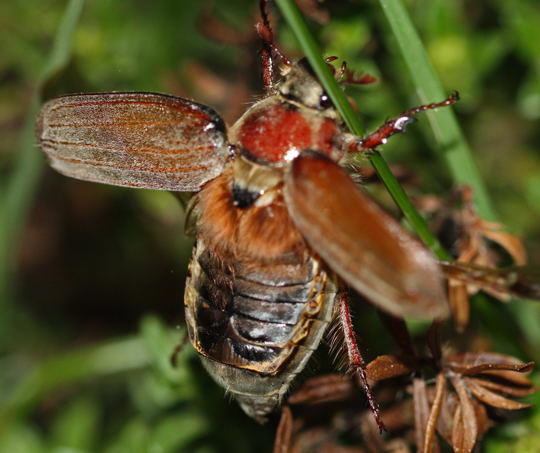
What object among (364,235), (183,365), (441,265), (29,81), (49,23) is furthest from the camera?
(29,81)

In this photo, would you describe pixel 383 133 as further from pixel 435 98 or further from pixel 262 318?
pixel 262 318

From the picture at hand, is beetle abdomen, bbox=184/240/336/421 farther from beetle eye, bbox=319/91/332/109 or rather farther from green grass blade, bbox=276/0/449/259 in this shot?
beetle eye, bbox=319/91/332/109

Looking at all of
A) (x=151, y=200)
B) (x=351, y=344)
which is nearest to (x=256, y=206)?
(x=351, y=344)

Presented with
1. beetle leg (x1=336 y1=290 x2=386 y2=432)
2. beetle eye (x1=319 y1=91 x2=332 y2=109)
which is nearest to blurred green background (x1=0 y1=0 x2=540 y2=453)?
beetle leg (x1=336 y1=290 x2=386 y2=432)

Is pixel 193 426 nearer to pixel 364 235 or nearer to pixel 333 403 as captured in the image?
pixel 333 403

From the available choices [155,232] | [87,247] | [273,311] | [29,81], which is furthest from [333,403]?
[29,81]

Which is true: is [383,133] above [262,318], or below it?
above
